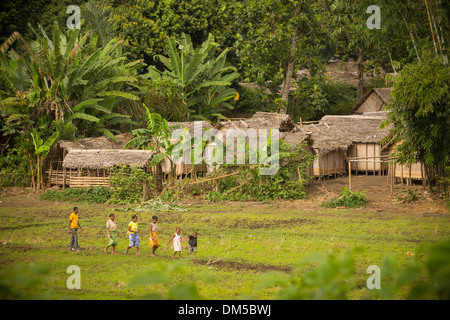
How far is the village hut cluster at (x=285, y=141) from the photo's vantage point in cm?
1848

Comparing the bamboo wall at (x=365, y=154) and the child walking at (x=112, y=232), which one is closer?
the child walking at (x=112, y=232)

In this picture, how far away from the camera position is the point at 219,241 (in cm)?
1169

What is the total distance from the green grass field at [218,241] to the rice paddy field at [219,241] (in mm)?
20

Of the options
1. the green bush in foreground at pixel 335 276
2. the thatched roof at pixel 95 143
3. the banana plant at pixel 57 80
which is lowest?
the green bush in foreground at pixel 335 276

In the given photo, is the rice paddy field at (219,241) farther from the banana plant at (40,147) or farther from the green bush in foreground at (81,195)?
the banana plant at (40,147)

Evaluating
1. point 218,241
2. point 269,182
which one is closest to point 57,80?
point 269,182

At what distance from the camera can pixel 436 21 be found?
1628 cm

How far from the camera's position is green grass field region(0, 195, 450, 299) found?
26.8ft

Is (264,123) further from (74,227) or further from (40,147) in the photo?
(74,227)

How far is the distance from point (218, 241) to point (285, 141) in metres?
9.45

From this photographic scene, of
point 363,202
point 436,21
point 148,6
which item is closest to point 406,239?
point 363,202

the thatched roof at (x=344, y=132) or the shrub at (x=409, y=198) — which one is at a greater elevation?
the thatched roof at (x=344, y=132)

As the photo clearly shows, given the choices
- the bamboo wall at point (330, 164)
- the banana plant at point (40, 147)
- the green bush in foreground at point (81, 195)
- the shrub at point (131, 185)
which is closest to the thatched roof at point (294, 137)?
the bamboo wall at point (330, 164)
